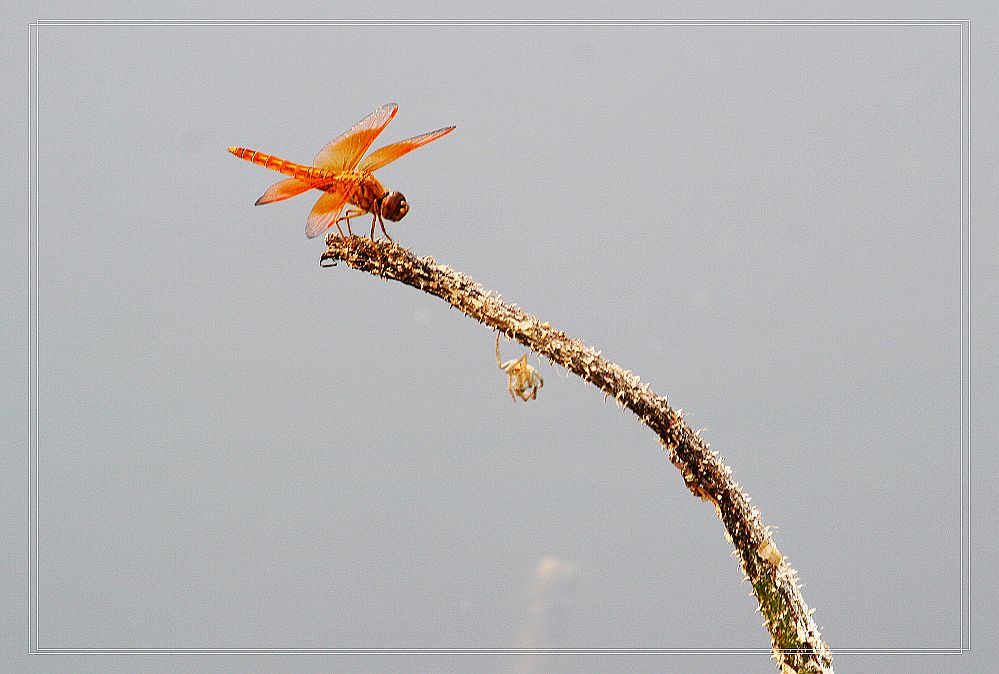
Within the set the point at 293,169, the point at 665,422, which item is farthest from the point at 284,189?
the point at 665,422

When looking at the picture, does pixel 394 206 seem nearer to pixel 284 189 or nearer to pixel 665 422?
pixel 284 189

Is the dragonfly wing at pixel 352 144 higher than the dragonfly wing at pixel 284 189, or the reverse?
the dragonfly wing at pixel 352 144

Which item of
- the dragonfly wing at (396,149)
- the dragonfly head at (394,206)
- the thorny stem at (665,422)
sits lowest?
the thorny stem at (665,422)

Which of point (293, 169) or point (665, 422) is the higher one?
point (293, 169)
